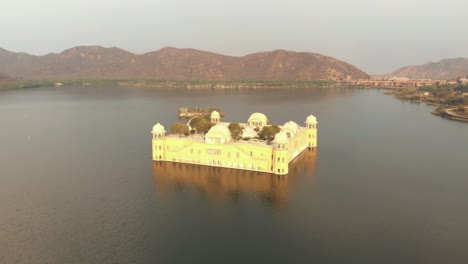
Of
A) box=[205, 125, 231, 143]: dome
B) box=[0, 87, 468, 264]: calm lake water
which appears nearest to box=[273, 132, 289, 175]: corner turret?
box=[0, 87, 468, 264]: calm lake water

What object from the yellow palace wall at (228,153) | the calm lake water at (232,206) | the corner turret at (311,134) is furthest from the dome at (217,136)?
the corner turret at (311,134)

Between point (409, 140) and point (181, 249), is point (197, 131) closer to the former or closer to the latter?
point (181, 249)

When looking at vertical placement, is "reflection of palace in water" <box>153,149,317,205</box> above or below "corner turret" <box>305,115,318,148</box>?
below

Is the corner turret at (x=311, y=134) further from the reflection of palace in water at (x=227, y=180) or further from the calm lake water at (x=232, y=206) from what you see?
the reflection of palace in water at (x=227, y=180)

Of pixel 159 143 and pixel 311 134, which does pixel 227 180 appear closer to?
pixel 159 143

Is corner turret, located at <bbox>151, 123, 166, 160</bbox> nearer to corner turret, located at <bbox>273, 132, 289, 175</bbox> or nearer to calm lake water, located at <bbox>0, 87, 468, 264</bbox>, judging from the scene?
calm lake water, located at <bbox>0, 87, 468, 264</bbox>

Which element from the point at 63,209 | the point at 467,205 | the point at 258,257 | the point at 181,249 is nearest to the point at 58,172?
the point at 63,209
